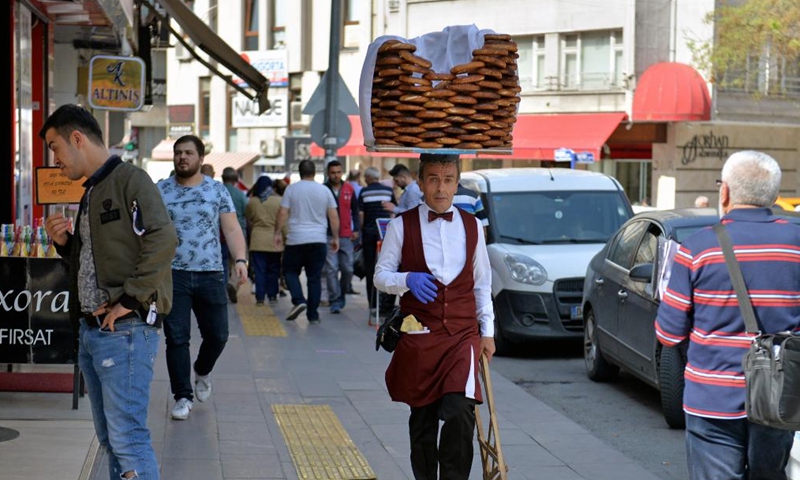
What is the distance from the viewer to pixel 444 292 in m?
5.77

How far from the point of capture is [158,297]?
524 centimetres

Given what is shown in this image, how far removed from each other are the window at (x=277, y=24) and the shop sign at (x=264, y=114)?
6.40ft

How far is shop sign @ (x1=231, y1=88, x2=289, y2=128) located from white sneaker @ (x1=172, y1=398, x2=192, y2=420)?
127ft

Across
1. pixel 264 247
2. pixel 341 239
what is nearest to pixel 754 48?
pixel 341 239

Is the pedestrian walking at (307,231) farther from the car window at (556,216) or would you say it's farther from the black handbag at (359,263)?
the car window at (556,216)

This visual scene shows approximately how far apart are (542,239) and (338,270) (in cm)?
404

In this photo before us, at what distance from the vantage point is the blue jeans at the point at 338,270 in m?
16.0

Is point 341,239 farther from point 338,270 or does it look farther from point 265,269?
point 265,269

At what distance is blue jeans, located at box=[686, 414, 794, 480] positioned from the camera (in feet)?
15.0

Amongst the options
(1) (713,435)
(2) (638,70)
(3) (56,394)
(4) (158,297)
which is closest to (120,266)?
(4) (158,297)

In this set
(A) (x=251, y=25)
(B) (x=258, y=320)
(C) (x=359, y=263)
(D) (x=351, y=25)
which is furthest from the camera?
(A) (x=251, y=25)

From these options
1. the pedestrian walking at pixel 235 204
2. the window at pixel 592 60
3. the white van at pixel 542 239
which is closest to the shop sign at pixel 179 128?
the window at pixel 592 60

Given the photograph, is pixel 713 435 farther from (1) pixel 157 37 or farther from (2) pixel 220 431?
(1) pixel 157 37

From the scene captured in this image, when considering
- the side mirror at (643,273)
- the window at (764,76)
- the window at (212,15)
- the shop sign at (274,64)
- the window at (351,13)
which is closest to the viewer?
the side mirror at (643,273)
